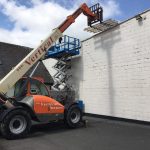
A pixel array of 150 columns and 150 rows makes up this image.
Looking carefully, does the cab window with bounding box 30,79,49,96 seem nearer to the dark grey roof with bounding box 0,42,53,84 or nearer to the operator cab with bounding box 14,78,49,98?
the operator cab with bounding box 14,78,49,98

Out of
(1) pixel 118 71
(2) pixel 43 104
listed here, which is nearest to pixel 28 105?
(2) pixel 43 104

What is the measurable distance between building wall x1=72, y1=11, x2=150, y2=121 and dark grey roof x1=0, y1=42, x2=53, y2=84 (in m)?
5.63

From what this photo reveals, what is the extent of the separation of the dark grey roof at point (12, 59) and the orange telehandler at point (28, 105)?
9.75 metres

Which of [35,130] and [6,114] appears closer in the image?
[6,114]

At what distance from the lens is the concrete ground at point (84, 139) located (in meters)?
8.12

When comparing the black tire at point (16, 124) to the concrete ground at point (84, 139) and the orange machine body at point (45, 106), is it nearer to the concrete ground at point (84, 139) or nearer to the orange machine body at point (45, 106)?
the concrete ground at point (84, 139)

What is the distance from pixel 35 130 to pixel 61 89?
6.67m

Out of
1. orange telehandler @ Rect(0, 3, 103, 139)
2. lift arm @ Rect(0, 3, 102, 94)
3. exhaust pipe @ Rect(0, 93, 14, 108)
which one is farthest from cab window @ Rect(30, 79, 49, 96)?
exhaust pipe @ Rect(0, 93, 14, 108)

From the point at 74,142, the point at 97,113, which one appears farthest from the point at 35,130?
the point at 97,113

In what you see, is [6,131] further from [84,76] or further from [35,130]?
[84,76]

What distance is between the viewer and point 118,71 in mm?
14102

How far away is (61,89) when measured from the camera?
57.3ft

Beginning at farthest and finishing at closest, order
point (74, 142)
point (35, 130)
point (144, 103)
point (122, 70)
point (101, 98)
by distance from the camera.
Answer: point (101, 98), point (122, 70), point (144, 103), point (35, 130), point (74, 142)

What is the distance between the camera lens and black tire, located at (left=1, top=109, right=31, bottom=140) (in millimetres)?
9211
